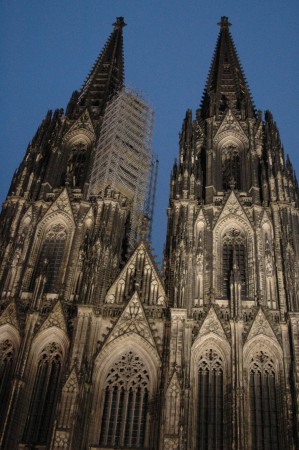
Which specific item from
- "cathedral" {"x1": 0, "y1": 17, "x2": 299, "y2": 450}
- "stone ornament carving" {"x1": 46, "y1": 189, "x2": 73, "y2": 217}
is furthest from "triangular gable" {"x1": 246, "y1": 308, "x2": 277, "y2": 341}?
"stone ornament carving" {"x1": 46, "y1": 189, "x2": 73, "y2": 217}

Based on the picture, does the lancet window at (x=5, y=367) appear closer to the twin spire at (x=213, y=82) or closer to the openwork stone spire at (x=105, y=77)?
the twin spire at (x=213, y=82)

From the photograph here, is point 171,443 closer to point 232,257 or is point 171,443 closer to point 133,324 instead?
point 133,324

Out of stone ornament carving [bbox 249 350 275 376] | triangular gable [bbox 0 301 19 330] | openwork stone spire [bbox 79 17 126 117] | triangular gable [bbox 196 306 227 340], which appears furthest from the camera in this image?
openwork stone spire [bbox 79 17 126 117]

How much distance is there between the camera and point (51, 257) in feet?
95.5

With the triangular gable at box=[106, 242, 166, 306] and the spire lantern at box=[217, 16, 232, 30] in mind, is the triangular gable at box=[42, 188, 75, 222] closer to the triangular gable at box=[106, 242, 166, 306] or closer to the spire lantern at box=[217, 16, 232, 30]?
the triangular gable at box=[106, 242, 166, 306]

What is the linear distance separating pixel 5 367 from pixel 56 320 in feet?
9.62

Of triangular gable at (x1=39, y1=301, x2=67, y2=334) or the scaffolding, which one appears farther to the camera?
the scaffolding

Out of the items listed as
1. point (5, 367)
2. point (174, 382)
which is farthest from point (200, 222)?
point (5, 367)

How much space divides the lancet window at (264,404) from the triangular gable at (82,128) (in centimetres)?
1740

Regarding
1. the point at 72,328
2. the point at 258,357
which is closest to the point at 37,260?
the point at 72,328

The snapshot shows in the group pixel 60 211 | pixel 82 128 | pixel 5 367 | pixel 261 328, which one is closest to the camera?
pixel 261 328

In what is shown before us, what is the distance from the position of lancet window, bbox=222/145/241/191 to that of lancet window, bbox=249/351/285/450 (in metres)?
10.4

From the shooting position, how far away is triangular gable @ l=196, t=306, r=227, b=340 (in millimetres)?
24984

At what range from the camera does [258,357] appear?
2458cm
